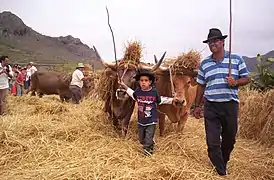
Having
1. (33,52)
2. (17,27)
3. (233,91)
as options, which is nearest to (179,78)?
(233,91)

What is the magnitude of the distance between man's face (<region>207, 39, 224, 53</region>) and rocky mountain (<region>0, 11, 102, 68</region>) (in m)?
42.7

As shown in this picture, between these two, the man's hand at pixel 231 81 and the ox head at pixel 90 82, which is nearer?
the man's hand at pixel 231 81

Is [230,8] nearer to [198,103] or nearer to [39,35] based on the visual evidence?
[198,103]

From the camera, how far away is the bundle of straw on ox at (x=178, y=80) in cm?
620

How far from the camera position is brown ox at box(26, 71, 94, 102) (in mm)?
15680

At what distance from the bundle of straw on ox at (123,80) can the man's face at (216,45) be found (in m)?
1.57

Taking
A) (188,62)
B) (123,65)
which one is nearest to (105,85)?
(123,65)

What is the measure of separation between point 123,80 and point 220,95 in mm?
2046

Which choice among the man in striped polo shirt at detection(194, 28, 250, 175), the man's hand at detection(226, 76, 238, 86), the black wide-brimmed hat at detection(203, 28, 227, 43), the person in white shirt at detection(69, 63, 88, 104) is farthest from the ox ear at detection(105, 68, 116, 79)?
the person in white shirt at detection(69, 63, 88, 104)

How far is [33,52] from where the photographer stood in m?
48.1

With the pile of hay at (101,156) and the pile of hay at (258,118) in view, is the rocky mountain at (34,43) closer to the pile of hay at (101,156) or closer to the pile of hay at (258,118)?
the pile of hay at (258,118)

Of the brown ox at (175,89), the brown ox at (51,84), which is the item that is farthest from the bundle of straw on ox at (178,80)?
the brown ox at (51,84)

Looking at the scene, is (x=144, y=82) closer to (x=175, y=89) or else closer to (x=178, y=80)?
(x=175, y=89)

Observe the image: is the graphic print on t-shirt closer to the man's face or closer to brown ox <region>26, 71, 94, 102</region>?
the man's face
